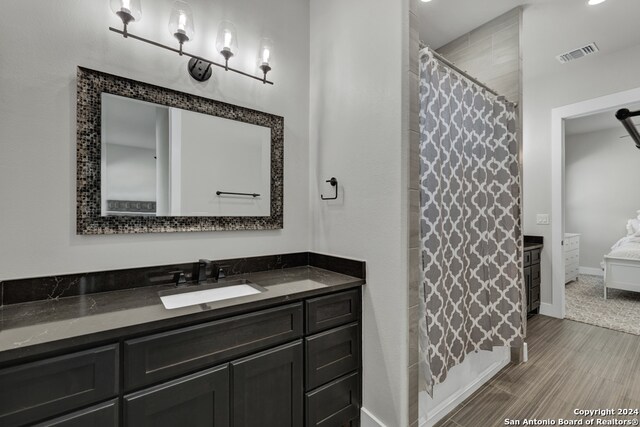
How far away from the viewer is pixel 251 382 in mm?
1270

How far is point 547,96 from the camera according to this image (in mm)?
3562

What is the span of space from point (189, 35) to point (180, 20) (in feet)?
0.25

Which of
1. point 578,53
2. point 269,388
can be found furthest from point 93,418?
point 578,53

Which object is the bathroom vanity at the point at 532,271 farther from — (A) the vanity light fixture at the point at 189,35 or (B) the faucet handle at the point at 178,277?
(B) the faucet handle at the point at 178,277

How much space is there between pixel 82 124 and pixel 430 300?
197 cm

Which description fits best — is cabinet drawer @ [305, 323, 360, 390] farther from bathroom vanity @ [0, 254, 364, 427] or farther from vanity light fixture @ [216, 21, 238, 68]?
vanity light fixture @ [216, 21, 238, 68]

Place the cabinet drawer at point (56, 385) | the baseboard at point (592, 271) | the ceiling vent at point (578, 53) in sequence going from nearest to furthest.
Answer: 1. the cabinet drawer at point (56, 385)
2. the ceiling vent at point (578, 53)
3. the baseboard at point (592, 271)

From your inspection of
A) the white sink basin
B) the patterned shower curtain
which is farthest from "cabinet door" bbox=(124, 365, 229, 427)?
the patterned shower curtain

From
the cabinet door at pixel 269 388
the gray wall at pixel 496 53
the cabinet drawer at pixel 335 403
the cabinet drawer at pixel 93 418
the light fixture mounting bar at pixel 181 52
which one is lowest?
the cabinet drawer at pixel 335 403

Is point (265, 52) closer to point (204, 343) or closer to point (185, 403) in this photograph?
point (204, 343)

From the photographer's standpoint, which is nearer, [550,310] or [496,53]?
[496,53]

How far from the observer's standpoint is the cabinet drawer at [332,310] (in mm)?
1460

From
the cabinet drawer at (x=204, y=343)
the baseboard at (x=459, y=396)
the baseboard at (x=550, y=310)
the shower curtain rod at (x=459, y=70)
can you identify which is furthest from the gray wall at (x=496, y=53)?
the cabinet drawer at (x=204, y=343)

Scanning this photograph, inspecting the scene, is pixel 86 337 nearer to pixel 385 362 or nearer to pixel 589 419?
pixel 385 362
